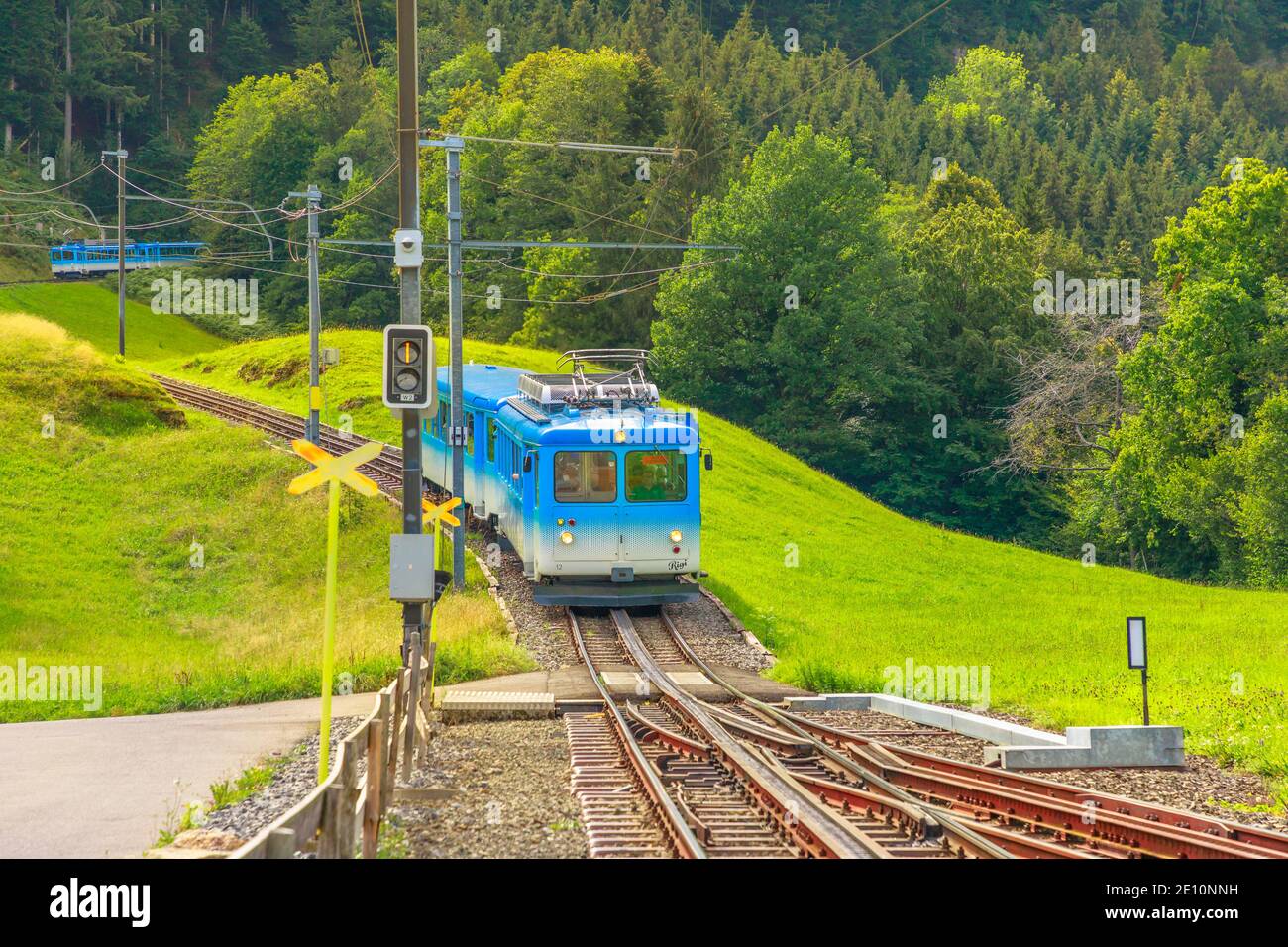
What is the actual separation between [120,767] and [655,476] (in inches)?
460

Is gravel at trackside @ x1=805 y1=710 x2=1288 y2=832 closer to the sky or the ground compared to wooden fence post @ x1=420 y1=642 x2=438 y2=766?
closer to the ground

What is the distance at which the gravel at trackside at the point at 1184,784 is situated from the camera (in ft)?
41.7

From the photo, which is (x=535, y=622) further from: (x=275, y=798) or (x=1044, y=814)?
(x=1044, y=814)

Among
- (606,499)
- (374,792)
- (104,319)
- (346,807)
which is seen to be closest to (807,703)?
(606,499)

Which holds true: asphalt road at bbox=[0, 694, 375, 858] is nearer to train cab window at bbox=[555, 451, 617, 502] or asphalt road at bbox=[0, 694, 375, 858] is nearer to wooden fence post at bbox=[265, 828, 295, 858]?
wooden fence post at bbox=[265, 828, 295, 858]

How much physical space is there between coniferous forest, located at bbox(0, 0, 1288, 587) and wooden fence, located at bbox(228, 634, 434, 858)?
25.8 metres

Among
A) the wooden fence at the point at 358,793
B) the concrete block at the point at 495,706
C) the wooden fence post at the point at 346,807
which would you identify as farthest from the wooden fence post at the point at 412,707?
the wooden fence post at the point at 346,807

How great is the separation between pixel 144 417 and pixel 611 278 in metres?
36.4

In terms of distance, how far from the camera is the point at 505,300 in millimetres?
83812

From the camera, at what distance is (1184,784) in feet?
45.6

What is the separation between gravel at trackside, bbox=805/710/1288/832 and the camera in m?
12.7

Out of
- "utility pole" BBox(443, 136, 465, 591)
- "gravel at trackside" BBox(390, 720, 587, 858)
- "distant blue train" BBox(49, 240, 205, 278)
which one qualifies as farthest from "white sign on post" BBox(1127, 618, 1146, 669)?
"distant blue train" BBox(49, 240, 205, 278)
